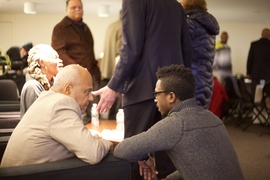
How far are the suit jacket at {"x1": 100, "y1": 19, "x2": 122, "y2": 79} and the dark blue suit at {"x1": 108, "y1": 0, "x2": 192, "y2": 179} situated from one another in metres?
2.81

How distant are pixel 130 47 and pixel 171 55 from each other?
0.84 ft

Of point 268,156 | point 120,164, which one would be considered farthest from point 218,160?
point 268,156

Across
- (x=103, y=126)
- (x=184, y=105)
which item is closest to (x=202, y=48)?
(x=103, y=126)

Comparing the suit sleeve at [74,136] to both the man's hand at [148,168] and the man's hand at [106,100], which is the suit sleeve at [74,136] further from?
the man's hand at [106,100]

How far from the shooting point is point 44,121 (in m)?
1.70

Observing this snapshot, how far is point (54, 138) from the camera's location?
1.69m

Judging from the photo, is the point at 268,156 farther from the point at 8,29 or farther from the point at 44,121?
the point at 8,29

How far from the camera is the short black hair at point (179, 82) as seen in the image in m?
1.86

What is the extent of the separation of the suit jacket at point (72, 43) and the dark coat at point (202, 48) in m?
1.30

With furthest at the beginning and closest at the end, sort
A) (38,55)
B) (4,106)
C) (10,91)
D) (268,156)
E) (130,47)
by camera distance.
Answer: (268,156)
(10,91)
(4,106)
(38,55)
(130,47)

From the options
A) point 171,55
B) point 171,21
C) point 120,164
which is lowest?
point 120,164

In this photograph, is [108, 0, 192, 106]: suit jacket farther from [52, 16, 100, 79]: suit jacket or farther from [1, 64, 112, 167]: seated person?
[52, 16, 100, 79]: suit jacket

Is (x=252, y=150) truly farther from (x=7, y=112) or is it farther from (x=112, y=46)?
(x=7, y=112)

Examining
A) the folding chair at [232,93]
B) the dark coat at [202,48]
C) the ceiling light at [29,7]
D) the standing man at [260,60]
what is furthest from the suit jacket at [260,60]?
the ceiling light at [29,7]
